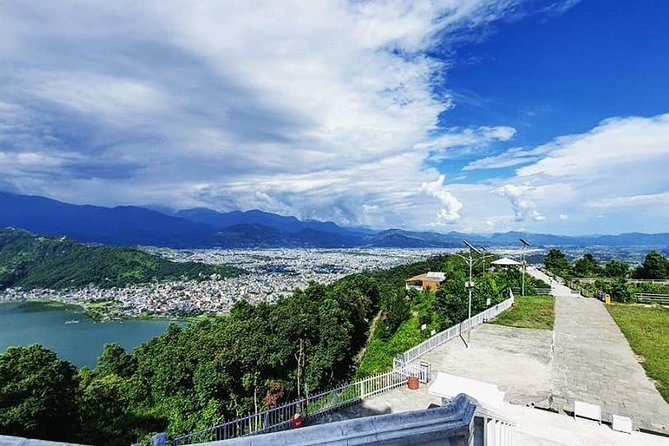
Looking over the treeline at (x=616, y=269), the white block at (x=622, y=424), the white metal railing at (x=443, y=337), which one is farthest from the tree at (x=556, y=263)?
the white block at (x=622, y=424)

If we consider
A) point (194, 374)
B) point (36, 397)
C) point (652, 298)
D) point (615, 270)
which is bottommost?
point (194, 374)

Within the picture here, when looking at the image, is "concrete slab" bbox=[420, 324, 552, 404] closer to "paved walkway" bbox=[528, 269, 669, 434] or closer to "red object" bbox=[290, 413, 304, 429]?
"paved walkway" bbox=[528, 269, 669, 434]

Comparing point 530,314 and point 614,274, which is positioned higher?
point 614,274

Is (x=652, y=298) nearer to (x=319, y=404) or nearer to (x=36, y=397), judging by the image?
(x=319, y=404)

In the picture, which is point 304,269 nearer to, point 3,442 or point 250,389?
point 250,389

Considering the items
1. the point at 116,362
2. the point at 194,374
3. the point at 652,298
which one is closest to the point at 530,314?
the point at 652,298
